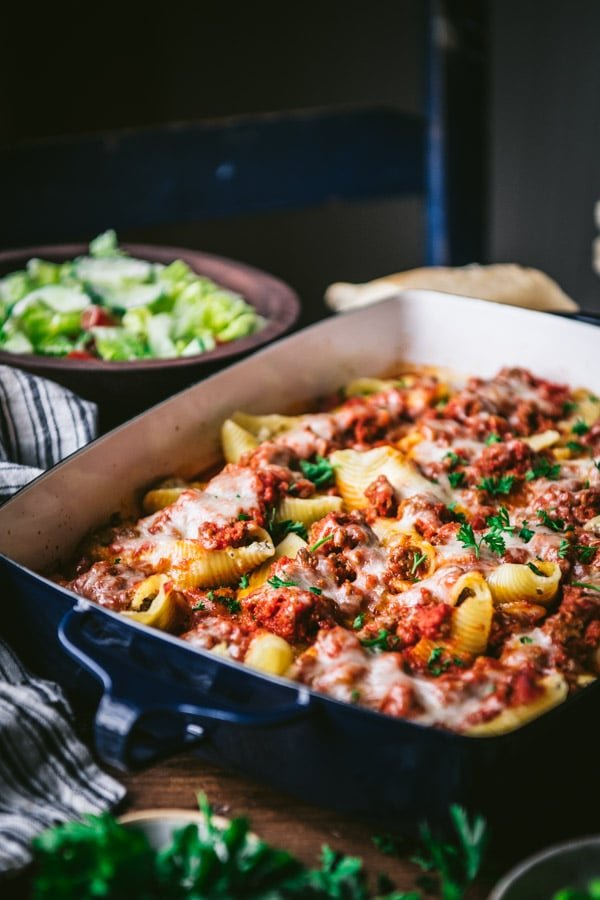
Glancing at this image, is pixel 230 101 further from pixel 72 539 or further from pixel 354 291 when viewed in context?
pixel 72 539

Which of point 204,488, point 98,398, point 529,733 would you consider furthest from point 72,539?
point 529,733

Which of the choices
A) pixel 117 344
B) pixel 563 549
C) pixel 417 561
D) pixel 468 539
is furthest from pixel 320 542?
pixel 117 344

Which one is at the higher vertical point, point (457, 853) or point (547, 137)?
point (547, 137)

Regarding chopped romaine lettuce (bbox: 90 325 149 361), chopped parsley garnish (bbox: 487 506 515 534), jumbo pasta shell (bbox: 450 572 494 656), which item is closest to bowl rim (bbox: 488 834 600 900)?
jumbo pasta shell (bbox: 450 572 494 656)

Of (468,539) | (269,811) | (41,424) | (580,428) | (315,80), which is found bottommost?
(269,811)

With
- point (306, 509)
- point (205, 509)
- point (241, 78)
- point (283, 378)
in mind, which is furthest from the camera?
point (241, 78)

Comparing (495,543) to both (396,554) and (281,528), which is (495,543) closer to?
(396,554)
